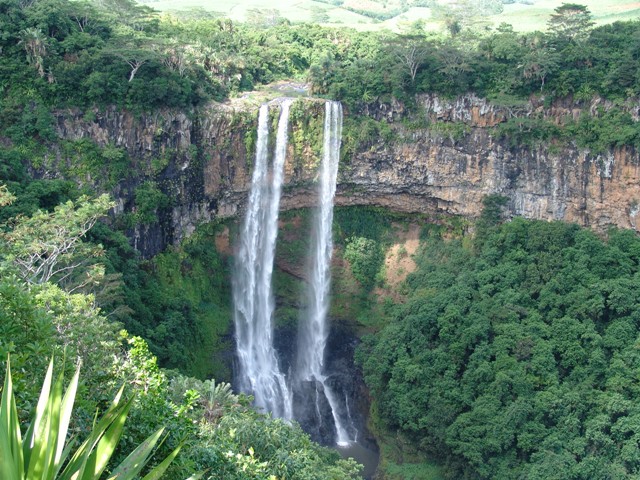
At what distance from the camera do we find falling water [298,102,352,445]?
92.5 ft

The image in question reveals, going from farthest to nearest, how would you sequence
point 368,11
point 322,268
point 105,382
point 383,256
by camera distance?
1. point 368,11
2. point 383,256
3. point 322,268
4. point 105,382

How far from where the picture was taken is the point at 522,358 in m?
22.8

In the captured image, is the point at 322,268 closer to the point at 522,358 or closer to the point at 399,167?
the point at 399,167

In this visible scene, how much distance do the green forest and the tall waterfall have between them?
59cm

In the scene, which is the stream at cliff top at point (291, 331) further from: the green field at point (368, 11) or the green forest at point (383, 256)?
the green field at point (368, 11)

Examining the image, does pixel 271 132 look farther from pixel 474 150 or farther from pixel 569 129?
pixel 569 129

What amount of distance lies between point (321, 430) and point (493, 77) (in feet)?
45.3

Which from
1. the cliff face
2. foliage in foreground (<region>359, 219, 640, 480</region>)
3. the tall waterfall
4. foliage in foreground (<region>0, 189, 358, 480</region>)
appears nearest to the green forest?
foliage in foreground (<region>359, 219, 640, 480</region>)

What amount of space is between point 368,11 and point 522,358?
38.8 m

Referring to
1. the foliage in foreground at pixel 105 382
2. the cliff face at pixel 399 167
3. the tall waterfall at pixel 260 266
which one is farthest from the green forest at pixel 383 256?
the foliage in foreground at pixel 105 382

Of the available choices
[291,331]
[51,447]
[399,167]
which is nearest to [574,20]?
[399,167]

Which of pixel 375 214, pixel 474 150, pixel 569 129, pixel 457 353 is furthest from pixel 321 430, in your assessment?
pixel 569 129

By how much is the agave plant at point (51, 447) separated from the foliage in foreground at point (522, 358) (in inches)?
616

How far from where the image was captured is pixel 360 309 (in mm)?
29297
